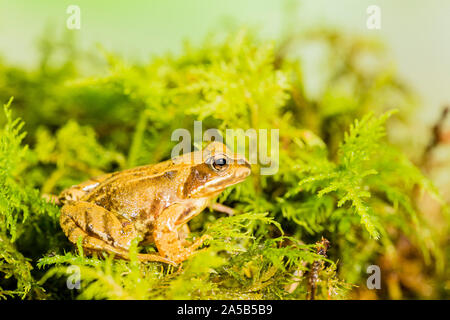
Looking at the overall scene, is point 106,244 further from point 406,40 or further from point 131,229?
point 406,40

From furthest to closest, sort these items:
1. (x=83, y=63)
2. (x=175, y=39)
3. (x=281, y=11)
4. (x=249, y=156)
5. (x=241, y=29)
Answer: (x=175, y=39)
(x=83, y=63)
(x=281, y=11)
(x=241, y=29)
(x=249, y=156)

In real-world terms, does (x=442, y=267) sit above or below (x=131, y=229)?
below

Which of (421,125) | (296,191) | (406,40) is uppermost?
(406,40)

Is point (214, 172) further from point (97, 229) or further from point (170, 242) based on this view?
point (97, 229)

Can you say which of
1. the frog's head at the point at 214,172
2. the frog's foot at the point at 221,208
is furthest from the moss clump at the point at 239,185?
the frog's head at the point at 214,172

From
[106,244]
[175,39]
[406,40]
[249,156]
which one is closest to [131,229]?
[106,244]

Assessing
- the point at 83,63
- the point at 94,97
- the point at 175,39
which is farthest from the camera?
the point at 175,39

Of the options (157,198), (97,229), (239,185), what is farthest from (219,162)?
(97,229)

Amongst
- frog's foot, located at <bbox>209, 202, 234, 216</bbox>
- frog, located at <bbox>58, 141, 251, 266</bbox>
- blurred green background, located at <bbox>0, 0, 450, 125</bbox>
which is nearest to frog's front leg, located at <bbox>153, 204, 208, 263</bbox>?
frog, located at <bbox>58, 141, 251, 266</bbox>
